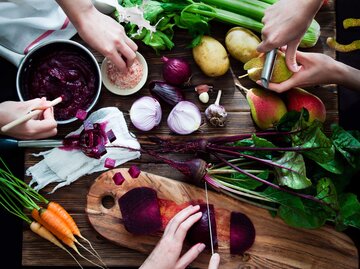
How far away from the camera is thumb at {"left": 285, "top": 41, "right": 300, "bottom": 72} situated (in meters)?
1.43

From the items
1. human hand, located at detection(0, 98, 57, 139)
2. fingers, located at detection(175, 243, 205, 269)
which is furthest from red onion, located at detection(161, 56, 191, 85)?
fingers, located at detection(175, 243, 205, 269)

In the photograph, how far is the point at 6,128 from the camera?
52.9 inches

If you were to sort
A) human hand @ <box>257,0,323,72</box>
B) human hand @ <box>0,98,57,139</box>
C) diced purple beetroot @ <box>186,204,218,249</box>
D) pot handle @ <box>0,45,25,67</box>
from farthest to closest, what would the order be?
1. pot handle @ <box>0,45,25,67</box>
2. diced purple beetroot @ <box>186,204,218,249</box>
3. human hand @ <box>0,98,57,139</box>
4. human hand @ <box>257,0,323,72</box>

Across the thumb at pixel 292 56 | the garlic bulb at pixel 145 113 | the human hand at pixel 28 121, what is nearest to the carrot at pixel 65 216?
the human hand at pixel 28 121

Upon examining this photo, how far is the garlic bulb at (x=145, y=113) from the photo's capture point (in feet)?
5.26

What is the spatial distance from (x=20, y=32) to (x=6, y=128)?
0.47 meters

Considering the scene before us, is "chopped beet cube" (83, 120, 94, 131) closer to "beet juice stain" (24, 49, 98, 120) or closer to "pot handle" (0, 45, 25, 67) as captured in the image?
"beet juice stain" (24, 49, 98, 120)

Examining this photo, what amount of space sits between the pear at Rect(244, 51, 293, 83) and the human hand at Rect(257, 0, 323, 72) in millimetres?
85

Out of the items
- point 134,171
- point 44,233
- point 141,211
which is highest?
point 134,171

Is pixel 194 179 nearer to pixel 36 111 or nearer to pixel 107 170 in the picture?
pixel 107 170

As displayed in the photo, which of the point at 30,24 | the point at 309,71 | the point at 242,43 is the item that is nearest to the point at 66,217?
the point at 30,24

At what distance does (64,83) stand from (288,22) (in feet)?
2.34

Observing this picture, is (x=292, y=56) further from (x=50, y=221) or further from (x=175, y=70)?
(x=50, y=221)

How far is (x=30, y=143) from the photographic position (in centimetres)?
163
